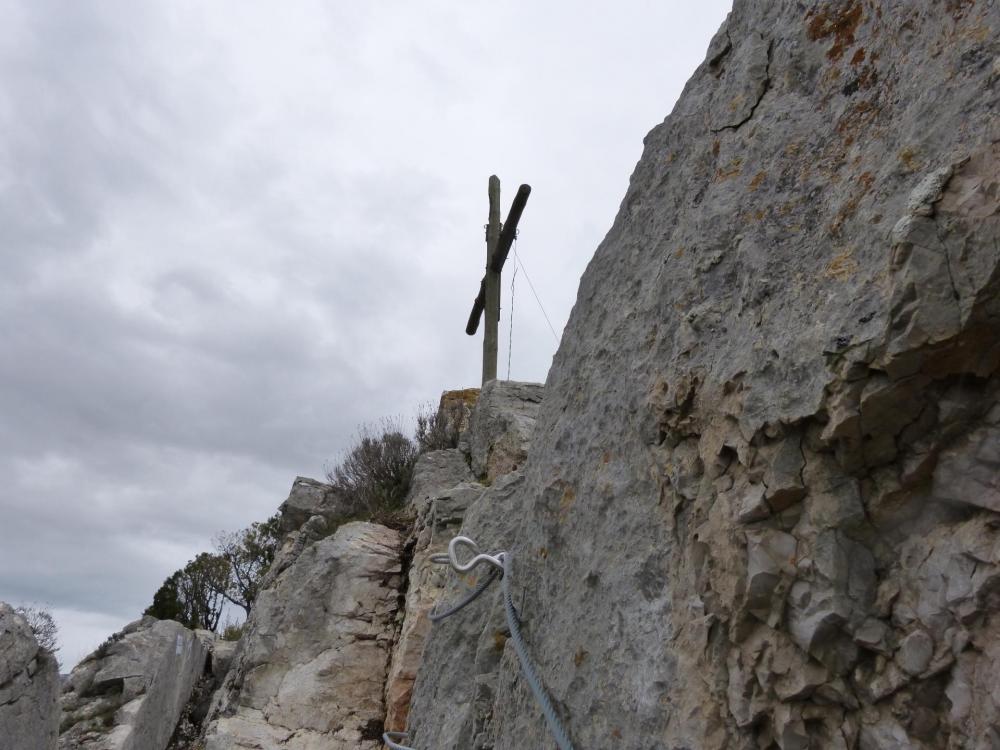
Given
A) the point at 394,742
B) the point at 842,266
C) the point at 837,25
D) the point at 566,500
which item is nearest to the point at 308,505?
the point at 394,742

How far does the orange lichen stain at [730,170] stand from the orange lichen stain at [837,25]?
1.47ft

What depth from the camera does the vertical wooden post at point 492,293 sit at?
10.6 m

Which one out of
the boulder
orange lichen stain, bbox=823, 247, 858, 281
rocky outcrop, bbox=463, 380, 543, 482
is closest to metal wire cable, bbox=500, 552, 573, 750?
orange lichen stain, bbox=823, 247, 858, 281

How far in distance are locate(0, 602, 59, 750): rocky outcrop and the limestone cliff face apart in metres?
5.40

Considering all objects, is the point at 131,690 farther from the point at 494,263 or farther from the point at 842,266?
the point at 842,266

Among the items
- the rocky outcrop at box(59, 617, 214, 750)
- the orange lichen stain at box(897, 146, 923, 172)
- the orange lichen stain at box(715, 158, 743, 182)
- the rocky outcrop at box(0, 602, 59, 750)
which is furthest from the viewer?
the rocky outcrop at box(59, 617, 214, 750)

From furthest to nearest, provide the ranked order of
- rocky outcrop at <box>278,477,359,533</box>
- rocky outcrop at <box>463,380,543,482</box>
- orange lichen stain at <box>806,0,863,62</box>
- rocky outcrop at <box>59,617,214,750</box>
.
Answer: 1. rocky outcrop at <box>278,477,359,533</box>
2. rocky outcrop at <box>59,617,214,750</box>
3. rocky outcrop at <box>463,380,543,482</box>
4. orange lichen stain at <box>806,0,863,62</box>

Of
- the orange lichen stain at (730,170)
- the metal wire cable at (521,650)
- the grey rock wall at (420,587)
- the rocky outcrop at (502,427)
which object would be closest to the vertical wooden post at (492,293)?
the rocky outcrop at (502,427)

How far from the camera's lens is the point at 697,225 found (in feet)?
9.46

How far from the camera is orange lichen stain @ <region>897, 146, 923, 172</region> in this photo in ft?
6.49

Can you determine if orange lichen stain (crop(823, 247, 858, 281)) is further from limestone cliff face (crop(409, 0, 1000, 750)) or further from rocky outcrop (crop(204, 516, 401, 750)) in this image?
rocky outcrop (crop(204, 516, 401, 750))

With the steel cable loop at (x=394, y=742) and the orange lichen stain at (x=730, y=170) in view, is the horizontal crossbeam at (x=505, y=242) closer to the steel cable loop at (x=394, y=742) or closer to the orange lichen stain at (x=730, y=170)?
the steel cable loop at (x=394, y=742)

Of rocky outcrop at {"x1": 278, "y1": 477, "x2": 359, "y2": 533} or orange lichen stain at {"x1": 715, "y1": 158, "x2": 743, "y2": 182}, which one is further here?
rocky outcrop at {"x1": 278, "y1": 477, "x2": 359, "y2": 533}

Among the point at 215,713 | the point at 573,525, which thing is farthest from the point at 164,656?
the point at 573,525
